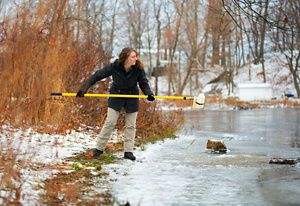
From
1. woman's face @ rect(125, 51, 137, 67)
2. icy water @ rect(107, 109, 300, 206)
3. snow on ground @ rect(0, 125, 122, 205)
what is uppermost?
woman's face @ rect(125, 51, 137, 67)

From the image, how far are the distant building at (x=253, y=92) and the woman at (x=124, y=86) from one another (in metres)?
34.1

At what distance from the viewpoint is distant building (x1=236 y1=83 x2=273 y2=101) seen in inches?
1634

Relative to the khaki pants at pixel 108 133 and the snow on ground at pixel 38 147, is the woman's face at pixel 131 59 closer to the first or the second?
the khaki pants at pixel 108 133

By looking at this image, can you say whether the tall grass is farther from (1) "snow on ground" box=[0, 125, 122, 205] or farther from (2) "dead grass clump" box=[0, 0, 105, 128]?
(1) "snow on ground" box=[0, 125, 122, 205]

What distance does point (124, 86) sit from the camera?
26.0 ft

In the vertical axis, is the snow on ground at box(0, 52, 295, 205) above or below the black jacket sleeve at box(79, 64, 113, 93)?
below

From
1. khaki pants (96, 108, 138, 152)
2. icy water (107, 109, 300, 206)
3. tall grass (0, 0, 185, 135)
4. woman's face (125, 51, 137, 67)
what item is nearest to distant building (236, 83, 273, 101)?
tall grass (0, 0, 185, 135)

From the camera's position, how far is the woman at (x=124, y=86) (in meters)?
7.82

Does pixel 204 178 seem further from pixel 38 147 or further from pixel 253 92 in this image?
pixel 253 92

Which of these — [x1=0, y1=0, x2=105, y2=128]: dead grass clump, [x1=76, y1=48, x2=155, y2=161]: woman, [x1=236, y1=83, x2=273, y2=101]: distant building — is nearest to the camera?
[x1=76, y1=48, x2=155, y2=161]: woman

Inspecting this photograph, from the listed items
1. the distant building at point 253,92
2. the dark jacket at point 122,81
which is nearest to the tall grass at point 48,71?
the dark jacket at point 122,81

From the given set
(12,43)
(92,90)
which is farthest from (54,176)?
(92,90)

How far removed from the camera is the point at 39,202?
4.69m

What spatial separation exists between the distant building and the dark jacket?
1342 inches
